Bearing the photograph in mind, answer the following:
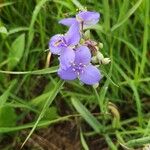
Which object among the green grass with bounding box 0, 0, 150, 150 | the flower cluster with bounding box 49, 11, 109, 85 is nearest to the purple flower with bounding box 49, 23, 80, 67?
the flower cluster with bounding box 49, 11, 109, 85

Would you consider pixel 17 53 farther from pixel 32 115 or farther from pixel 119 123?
pixel 119 123

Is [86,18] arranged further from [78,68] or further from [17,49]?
[17,49]

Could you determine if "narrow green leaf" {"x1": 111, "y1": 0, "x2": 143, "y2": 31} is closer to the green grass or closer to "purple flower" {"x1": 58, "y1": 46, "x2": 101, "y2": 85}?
the green grass

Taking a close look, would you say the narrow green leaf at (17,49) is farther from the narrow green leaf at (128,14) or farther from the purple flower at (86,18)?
the purple flower at (86,18)

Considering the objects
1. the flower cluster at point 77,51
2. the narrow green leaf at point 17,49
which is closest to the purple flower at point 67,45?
the flower cluster at point 77,51

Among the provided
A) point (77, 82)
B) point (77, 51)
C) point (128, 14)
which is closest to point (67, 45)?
point (77, 51)

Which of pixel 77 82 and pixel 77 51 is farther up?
pixel 77 51

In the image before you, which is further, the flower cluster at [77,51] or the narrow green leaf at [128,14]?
the narrow green leaf at [128,14]
